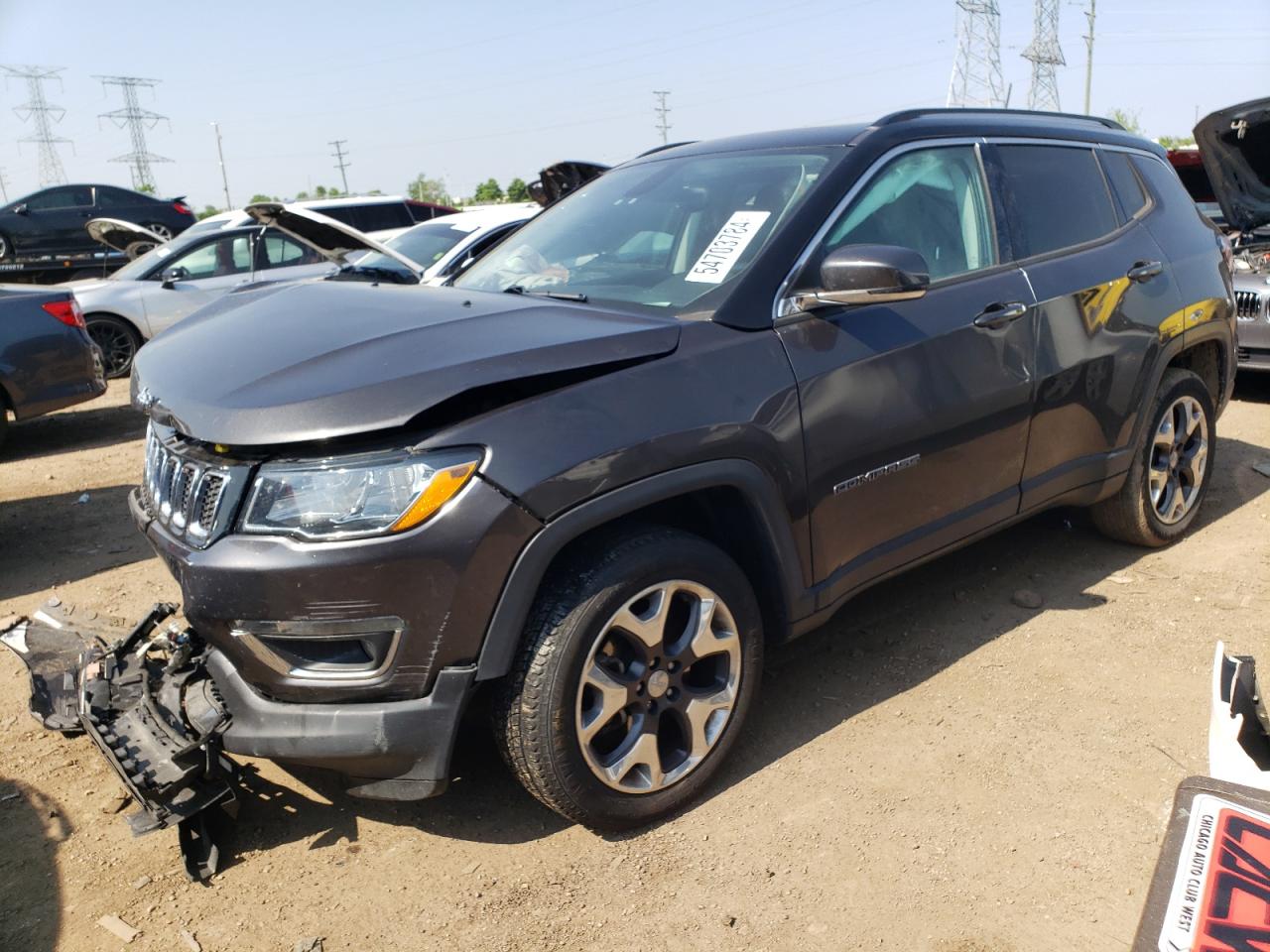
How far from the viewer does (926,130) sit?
353 cm

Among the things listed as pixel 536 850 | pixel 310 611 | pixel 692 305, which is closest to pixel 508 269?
pixel 692 305

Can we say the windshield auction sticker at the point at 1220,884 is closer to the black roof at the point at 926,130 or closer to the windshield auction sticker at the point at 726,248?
the windshield auction sticker at the point at 726,248

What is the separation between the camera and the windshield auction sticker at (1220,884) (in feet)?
6.95

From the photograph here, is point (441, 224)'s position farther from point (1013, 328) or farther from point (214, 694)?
point (214, 694)

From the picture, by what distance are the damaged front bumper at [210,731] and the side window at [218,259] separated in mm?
8944

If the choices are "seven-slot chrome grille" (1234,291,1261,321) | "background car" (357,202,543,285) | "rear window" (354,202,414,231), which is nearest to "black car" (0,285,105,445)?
"background car" (357,202,543,285)

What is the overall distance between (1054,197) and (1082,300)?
0.43 metres

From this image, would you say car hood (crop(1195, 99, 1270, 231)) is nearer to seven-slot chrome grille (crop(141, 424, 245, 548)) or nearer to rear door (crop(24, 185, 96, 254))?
seven-slot chrome grille (crop(141, 424, 245, 548))

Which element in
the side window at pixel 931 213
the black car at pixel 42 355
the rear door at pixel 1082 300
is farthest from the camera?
the black car at pixel 42 355

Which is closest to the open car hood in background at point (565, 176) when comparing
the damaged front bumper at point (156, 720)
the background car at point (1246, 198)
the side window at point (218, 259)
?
the damaged front bumper at point (156, 720)

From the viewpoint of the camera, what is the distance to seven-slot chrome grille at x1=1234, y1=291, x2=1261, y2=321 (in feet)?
23.3

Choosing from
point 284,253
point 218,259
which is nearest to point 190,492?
point 284,253

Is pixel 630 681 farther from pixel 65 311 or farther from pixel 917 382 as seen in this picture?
pixel 65 311

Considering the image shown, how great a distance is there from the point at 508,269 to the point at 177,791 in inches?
77.6
